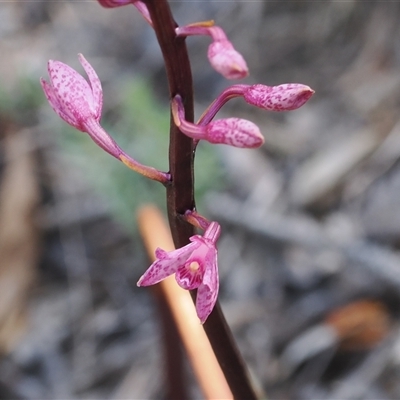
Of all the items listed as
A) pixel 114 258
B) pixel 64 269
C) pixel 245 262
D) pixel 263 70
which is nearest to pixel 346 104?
pixel 263 70

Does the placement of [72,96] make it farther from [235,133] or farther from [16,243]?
[16,243]

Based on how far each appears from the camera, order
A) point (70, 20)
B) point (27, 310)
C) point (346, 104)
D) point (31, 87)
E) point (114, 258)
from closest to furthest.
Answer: point (27, 310)
point (114, 258)
point (31, 87)
point (346, 104)
point (70, 20)

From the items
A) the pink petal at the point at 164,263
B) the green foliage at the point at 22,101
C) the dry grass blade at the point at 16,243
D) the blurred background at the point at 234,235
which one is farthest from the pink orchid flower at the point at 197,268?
the green foliage at the point at 22,101

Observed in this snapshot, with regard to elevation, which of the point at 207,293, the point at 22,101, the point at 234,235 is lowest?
the point at 234,235

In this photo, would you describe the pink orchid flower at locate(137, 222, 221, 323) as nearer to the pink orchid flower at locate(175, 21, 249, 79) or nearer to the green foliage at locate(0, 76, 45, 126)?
the pink orchid flower at locate(175, 21, 249, 79)

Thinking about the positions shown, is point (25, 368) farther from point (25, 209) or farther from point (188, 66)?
point (188, 66)

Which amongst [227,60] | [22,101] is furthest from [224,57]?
[22,101]

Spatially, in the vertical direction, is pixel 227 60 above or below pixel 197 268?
above

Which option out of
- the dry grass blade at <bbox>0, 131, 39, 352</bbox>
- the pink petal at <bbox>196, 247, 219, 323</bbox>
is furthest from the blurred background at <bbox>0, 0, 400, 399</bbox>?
the pink petal at <bbox>196, 247, 219, 323</bbox>
